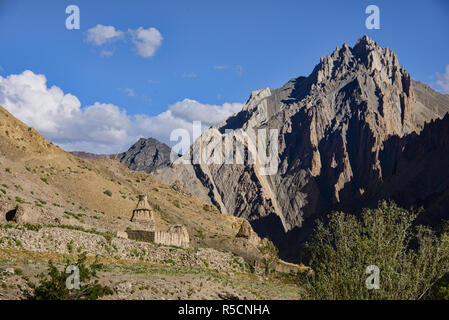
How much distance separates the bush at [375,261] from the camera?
1570cm

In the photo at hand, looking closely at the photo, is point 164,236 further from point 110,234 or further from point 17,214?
point 17,214

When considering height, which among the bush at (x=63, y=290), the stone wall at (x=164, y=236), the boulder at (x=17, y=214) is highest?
the boulder at (x=17, y=214)

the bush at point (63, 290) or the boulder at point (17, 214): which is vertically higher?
the boulder at point (17, 214)

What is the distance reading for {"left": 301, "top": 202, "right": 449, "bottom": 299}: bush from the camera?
51.5ft

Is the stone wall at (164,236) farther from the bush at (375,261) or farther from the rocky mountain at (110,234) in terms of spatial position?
the bush at (375,261)

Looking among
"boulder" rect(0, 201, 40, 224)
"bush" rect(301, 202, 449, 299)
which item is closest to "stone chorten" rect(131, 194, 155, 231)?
"boulder" rect(0, 201, 40, 224)

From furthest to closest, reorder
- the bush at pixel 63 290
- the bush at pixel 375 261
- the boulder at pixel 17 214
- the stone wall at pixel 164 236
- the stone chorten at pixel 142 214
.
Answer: the stone chorten at pixel 142 214 → the stone wall at pixel 164 236 → the boulder at pixel 17 214 → the bush at pixel 63 290 → the bush at pixel 375 261

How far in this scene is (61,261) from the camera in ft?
89.0

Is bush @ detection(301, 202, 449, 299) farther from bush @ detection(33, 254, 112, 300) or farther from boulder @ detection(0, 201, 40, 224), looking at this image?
boulder @ detection(0, 201, 40, 224)

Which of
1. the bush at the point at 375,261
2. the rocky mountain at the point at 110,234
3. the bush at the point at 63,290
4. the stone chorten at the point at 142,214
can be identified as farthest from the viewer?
the stone chorten at the point at 142,214

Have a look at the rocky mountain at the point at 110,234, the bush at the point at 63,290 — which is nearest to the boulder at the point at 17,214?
the rocky mountain at the point at 110,234

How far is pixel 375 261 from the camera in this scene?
55.2ft

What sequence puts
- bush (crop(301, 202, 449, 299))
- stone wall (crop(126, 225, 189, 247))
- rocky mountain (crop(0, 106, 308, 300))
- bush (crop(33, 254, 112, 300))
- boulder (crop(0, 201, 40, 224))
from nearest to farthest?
bush (crop(301, 202, 449, 299)) → bush (crop(33, 254, 112, 300)) → rocky mountain (crop(0, 106, 308, 300)) → boulder (crop(0, 201, 40, 224)) → stone wall (crop(126, 225, 189, 247))

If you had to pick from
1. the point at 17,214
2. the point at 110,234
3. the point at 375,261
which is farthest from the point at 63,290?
the point at 110,234
